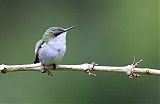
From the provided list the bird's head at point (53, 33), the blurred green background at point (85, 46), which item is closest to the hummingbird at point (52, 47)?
the bird's head at point (53, 33)

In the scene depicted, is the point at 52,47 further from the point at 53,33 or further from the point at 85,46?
the point at 85,46

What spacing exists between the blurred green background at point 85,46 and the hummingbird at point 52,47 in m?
5.23

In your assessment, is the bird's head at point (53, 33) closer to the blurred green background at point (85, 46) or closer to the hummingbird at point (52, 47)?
the hummingbird at point (52, 47)

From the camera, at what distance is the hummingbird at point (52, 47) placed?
247 inches

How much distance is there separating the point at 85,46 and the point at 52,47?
6.54m

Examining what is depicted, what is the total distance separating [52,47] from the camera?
6.36m

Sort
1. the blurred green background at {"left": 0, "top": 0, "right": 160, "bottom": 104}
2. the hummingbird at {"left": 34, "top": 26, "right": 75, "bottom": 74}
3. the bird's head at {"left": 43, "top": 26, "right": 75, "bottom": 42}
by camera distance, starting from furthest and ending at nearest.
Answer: the blurred green background at {"left": 0, "top": 0, "right": 160, "bottom": 104}
the bird's head at {"left": 43, "top": 26, "right": 75, "bottom": 42}
the hummingbird at {"left": 34, "top": 26, "right": 75, "bottom": 74}

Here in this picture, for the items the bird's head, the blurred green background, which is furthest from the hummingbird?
the blurred green background

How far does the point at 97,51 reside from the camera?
12812 millimetres

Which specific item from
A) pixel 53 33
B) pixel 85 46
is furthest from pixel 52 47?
pixel 85 46

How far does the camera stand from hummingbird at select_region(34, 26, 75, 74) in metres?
6.27

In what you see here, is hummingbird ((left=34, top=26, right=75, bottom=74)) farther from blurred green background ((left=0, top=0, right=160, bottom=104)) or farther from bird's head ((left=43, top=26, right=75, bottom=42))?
blurred green background ((left=0, top=0, right=160, bottom=104))

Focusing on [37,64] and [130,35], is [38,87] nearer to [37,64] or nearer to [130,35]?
[130,35]

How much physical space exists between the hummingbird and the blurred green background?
17.1 ft
